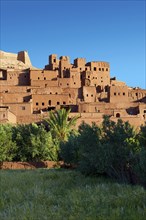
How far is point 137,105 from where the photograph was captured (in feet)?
144

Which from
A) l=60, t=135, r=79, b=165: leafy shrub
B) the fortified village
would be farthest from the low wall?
the fortified village

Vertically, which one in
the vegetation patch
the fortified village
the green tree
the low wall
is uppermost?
the fortified village

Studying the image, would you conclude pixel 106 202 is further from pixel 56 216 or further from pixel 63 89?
pixel 63 89

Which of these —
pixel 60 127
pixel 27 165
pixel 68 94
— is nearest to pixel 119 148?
pixel 27 165

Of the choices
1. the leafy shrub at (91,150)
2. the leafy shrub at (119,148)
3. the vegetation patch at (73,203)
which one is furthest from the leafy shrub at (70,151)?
the vegetation patch at (73,203)

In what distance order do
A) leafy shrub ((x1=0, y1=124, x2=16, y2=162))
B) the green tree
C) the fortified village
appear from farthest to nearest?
1. the fortified village
2. the green tree
3. leafy shrub ((x1=0, y1=124, x2=16, y2=162))

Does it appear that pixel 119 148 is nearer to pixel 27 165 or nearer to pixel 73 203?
pixel 73 203

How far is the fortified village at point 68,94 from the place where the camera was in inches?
1497

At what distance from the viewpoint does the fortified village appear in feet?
125

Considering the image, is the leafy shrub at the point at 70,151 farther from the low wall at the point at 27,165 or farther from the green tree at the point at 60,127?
the green tree at the point at 60,127

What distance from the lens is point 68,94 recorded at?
44031 mm

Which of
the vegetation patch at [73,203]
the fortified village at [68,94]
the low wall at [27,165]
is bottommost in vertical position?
the low wall at [27,165]

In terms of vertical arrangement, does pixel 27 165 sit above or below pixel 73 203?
below

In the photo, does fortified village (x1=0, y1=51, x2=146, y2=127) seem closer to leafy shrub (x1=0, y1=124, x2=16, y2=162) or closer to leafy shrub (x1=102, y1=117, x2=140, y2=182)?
leafy shrub (x1=0, y1=124, x2=16, y2=162)
